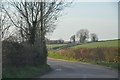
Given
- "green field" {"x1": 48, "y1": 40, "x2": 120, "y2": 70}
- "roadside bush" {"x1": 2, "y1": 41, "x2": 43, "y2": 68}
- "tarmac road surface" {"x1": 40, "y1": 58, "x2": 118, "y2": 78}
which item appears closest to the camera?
"roadside bush" {"x1": 2, "y1": 41, "x2": 43, "y2": 68}

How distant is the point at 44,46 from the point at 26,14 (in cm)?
409

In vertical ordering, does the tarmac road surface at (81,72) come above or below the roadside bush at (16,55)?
below

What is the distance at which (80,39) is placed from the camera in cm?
11012

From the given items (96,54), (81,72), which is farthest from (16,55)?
(96,54)

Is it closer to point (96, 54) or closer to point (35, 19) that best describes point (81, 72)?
point (35, 19)

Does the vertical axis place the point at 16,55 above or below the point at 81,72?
above

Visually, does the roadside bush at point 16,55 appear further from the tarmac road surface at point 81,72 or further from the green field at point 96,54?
the green field at point 96,54

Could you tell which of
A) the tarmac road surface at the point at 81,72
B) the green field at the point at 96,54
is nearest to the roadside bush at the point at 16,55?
the tarmac road surface at the point at 81,72

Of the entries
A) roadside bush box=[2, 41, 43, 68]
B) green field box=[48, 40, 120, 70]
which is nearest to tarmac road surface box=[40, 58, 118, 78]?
roadside bush box=[2, 41, 43, 68]

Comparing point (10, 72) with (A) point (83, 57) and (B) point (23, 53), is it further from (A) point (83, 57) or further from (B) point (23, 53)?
(A) point (83, 57)

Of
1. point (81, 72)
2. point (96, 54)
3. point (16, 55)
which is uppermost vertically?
point (16, 55)

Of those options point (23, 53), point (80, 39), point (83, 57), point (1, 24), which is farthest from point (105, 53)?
point (80, 39)

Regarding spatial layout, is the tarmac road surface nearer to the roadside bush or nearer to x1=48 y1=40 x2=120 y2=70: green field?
the roadside bush

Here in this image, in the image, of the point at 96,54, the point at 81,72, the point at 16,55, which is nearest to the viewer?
the point at 16,55
